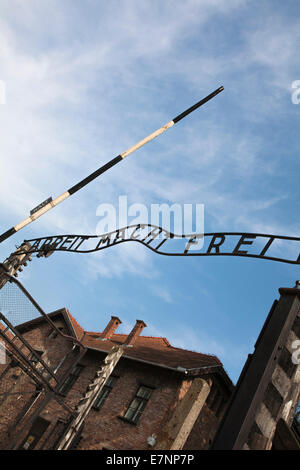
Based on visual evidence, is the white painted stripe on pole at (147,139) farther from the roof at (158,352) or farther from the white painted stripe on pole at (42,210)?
the roof at (158,352)

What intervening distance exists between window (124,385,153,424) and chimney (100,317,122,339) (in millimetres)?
6045

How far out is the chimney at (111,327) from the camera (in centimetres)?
1996

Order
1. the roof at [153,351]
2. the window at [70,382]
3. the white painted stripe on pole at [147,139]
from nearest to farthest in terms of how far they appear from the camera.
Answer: the white painted stripe on pole at [147,139] < the roof at [153,351] < the window at [70,382]

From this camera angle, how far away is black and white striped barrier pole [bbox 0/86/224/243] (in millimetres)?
7224

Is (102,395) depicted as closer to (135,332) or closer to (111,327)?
(135,332)

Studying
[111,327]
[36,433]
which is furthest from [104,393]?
[111,327]

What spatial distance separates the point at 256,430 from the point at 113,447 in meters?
13.4

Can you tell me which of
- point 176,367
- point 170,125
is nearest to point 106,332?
point 176,367

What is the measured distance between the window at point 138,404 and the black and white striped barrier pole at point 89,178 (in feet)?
33.2

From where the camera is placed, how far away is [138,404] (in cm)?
1376

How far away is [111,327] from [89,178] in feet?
47.4

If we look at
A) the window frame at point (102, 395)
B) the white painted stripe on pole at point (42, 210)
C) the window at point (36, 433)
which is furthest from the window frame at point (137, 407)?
the white painted stripe on pole at point (42, 210)

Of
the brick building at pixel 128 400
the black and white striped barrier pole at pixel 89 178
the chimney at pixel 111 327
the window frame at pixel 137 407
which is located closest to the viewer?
the black and white striped barrier pole at pixel 89 178

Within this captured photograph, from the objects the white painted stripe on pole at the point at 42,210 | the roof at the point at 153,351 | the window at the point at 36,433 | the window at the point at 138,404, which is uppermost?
the roof at the point at 153,351
